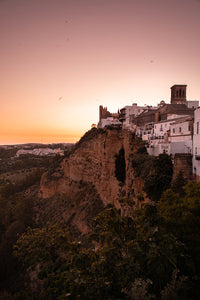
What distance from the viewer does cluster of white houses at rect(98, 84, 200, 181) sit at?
1337 cm

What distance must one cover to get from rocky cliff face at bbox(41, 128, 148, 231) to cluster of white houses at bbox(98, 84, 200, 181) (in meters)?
3.41

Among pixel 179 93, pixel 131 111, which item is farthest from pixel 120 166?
pixel 179 93

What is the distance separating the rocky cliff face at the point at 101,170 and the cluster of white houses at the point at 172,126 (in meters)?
3.41

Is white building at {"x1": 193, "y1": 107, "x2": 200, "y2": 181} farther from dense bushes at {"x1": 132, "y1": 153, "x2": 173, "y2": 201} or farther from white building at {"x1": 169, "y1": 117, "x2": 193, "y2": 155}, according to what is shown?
dense bushes at {"x1": 132, "y1": 153, "x2": 173, "y2": 201}

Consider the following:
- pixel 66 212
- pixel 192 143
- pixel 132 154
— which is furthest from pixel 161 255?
pixel 66 212

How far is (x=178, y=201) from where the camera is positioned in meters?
7.86

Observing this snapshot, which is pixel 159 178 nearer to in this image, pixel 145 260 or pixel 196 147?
pixel 196 147

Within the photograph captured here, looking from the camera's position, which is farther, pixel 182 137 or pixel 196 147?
pixel 182 137

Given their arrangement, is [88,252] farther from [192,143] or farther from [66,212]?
[66,212]

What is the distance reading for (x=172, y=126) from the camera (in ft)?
61.2

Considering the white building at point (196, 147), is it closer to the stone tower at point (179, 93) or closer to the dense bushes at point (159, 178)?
the dense bushes at point (159, 178)

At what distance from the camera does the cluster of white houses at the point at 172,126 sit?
43.9 feet

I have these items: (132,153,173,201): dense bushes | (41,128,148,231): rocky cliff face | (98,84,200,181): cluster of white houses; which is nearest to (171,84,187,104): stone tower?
(98,84,200,181): cluster of white houses

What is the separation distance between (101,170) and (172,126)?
583 inches
